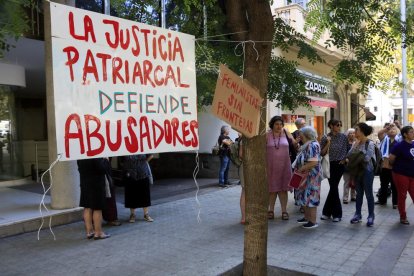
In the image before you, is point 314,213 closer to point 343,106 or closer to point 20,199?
point 20,199

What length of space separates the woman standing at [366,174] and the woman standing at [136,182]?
11.8 ft

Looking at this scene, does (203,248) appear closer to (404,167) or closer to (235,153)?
(235,153)

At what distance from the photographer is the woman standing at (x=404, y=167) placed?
673 centimetres

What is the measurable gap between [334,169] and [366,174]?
0.61 meters

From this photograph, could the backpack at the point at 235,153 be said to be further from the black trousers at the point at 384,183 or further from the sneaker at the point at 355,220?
the black trousers at the point at 384,183

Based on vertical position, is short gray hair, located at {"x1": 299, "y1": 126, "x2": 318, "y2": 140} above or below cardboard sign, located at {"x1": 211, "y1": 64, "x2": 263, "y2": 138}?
below

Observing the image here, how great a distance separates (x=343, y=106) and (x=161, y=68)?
20227 mm

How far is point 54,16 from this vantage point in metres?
2.77

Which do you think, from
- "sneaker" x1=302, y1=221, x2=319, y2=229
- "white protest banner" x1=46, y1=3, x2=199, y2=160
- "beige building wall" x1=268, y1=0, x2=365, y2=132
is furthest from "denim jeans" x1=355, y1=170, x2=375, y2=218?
"white protest banner" x1=46, y1=3, x2=199, y2=160

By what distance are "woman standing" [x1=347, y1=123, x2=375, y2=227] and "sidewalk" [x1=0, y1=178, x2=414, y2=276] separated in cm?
22

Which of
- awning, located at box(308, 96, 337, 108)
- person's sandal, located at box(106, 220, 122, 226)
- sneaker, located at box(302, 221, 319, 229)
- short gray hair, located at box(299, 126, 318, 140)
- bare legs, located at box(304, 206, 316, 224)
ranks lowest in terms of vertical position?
sneaker, located at box(302, 221, 319, 229)

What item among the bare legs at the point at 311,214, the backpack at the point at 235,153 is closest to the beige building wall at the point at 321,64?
the backpack at the point at 235,153

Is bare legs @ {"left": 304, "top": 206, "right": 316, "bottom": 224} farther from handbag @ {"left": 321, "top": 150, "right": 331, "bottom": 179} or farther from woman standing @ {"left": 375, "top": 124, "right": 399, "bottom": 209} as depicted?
woman standing @ {"left": 375, "top": 124, "right": 399, "bottom": 209}

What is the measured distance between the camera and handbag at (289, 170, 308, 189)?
6.57m
